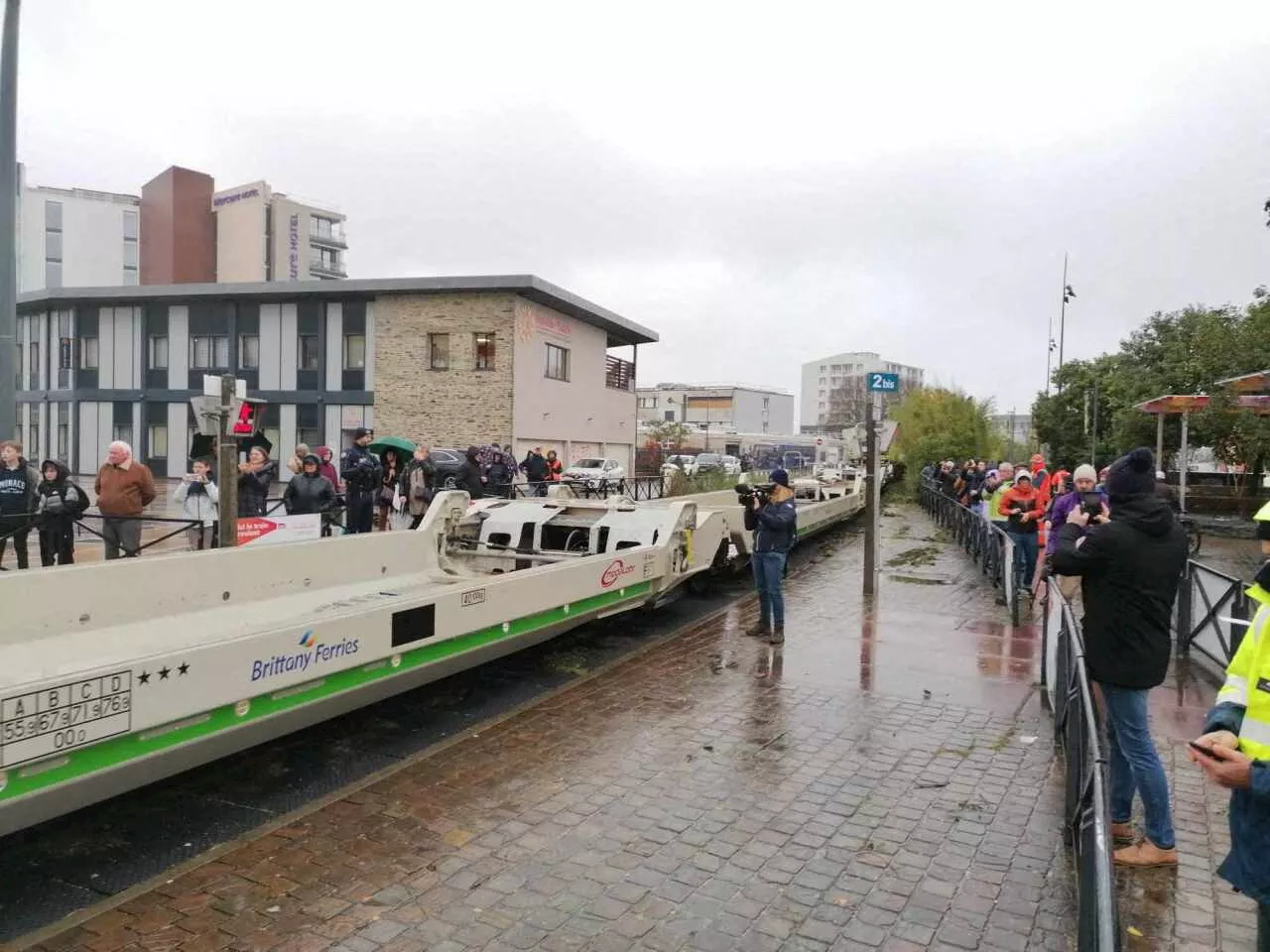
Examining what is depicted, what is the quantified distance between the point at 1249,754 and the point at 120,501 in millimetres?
9975

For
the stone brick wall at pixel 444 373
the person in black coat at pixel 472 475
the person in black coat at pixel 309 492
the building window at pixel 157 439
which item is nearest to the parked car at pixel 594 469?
the stone brick wall at pixel 444 373

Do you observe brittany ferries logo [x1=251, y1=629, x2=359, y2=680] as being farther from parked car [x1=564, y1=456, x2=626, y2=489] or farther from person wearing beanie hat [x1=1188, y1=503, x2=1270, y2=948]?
parked car [x1=564, y1=456, x2=626, y2=489]

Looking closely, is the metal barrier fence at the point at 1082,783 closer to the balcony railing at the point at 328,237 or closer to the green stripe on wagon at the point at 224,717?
the green stripe on wagon at the point at 224,717

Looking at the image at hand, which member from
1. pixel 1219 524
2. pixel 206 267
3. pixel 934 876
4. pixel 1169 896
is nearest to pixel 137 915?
pixel 934 876

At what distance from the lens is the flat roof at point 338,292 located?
2822 centimetres

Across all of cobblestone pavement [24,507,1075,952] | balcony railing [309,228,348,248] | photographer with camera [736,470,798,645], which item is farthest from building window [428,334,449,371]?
balcony railing [309,228,348,248]

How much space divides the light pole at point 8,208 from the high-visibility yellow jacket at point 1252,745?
978 centimetres

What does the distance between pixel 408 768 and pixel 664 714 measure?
186 cm

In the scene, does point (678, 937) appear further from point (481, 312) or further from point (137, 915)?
point (481, 312)

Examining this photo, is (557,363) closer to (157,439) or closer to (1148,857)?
(157,439)

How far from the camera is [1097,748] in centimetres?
337

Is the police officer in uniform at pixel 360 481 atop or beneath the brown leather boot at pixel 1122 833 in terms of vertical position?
atop

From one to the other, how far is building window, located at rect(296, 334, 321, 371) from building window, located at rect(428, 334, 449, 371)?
455 cm

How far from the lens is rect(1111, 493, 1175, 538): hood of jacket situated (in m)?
4.02
